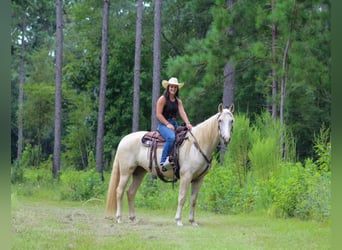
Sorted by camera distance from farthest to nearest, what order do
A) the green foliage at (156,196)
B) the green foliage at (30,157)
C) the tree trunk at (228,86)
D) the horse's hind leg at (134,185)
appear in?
the green foliage at (30,157)
the tree trunk at (228,86)
the green foliage at (156,196)
the horse's hind leg at (134,185)

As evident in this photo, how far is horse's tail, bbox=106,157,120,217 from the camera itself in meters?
7.98

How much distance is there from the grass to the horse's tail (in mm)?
181

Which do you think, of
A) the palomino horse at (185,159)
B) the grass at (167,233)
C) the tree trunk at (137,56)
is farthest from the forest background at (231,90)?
the palomino horse at (185,159)

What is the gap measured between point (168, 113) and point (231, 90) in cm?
701

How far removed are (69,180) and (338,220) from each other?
12953 mm

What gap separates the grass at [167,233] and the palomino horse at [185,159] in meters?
0.33

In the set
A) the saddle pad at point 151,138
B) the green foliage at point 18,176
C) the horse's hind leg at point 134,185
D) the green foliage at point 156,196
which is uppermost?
the saddle pad at point 151,138

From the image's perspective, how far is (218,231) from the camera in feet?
21.4

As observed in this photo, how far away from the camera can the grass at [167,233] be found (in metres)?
5.40

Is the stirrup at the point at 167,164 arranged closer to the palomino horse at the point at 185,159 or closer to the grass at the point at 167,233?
the palomino horse at the point at 185,159

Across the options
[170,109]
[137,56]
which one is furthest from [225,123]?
[137,56]

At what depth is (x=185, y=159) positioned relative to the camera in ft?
23.9

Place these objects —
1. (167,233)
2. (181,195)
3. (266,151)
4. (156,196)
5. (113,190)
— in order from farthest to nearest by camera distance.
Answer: (156,196)
(266,151)
(113,190)
(181,195)
(167,233)

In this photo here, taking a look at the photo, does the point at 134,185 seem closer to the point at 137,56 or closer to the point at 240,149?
the point at 240,149
